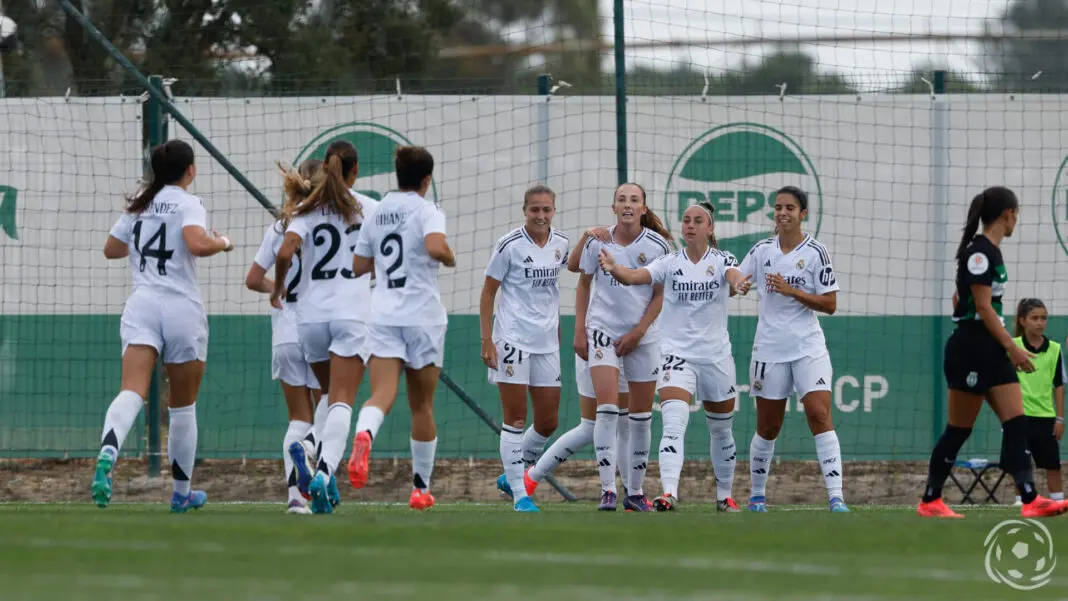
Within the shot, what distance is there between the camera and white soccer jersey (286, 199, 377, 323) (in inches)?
350

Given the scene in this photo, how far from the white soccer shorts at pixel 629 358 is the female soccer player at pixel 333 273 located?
1.95 m

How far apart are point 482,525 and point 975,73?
7792mm

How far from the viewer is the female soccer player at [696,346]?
10.5 meters

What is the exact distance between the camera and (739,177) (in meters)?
13.8

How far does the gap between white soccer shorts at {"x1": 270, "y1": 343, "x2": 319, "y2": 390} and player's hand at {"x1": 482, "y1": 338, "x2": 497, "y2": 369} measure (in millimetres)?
1079

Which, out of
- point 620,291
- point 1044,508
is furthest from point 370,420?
point 1044,508

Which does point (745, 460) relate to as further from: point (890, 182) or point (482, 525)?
point (482, 525)

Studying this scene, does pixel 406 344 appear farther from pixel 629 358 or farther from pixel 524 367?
pixel 629 358

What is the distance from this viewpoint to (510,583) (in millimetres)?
5324

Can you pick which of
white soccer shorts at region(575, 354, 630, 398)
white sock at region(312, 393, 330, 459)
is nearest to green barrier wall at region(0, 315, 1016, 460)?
white soccer shorts at region(575, 354, 630, 398)

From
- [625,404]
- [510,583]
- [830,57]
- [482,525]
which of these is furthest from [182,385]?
[830,57]

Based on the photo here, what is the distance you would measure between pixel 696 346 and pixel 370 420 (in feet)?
9.39

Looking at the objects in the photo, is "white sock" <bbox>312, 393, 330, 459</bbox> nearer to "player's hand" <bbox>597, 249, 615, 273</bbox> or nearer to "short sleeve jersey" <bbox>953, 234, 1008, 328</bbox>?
"player's hand" <bbox>597, 249, 615, 273</bbox>

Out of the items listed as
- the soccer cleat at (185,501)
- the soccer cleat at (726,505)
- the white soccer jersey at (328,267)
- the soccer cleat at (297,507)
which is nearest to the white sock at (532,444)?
the soccer cleat at (726,505)
